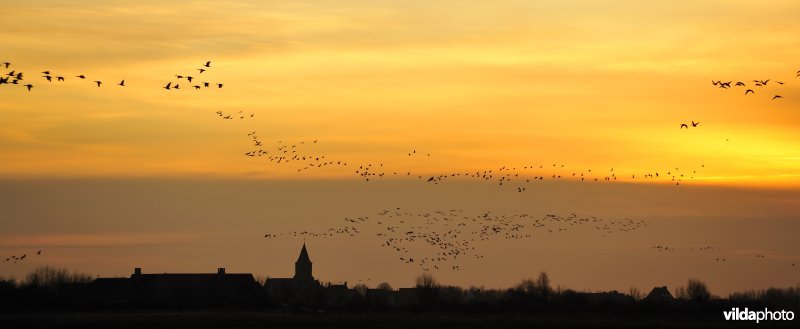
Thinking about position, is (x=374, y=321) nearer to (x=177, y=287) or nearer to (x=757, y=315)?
(x=757, y=315)

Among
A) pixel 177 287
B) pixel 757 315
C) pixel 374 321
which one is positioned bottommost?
pixel 757 315

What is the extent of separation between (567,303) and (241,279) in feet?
198

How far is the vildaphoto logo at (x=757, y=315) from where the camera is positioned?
10999cm

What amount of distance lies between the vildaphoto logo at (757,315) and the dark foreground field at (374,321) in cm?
147

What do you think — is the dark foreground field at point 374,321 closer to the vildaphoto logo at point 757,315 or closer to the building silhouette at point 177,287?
the vildaphoto logo at point 757,315

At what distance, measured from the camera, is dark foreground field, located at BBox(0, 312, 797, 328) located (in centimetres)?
9406

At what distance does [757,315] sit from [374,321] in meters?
34.5

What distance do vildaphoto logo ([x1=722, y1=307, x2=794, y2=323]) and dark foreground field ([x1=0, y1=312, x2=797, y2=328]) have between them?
1468mm

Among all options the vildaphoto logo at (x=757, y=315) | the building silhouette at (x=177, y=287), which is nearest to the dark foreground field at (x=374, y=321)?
the vildaphoto logo at (x=757, y=315)

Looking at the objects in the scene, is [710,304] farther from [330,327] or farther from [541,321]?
[330,327]

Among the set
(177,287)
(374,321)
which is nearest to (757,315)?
(374,321)

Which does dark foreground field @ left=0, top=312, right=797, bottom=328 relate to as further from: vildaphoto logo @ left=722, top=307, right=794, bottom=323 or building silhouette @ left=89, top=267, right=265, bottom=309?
building silhouette @ left=89, top=267, right=265, bottom=309

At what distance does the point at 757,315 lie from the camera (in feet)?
367

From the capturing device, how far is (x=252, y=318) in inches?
4257
